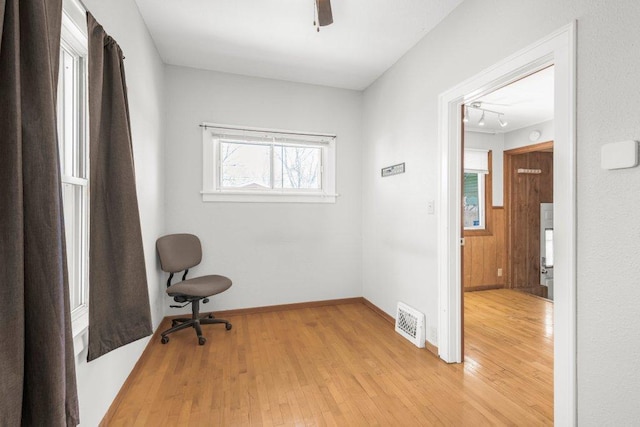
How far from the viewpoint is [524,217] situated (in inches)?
186

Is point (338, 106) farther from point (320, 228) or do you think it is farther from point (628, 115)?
point (628, 115)

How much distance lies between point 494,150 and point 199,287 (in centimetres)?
470

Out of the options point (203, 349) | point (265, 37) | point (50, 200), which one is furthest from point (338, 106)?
point (50, 200)

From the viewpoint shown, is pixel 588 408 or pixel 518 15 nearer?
pixel 588 408

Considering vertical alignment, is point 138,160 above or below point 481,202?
above

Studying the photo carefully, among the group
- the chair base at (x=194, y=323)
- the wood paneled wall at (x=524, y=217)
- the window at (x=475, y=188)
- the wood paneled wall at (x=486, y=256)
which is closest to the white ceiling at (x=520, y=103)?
the window at (x=475, y=188)

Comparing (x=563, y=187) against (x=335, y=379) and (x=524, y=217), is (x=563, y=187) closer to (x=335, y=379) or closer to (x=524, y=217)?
→ (x=335, y=379)

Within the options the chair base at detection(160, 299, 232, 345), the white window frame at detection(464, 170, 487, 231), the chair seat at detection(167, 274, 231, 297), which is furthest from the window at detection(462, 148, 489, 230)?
the chair base at detection(160, 299, 232, 345)

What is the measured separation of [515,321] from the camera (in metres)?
3.19

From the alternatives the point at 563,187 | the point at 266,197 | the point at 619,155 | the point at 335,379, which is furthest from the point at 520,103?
the point at 335,379

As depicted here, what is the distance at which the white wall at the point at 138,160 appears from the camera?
149 centimetres

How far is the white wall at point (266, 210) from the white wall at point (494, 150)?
209 cm

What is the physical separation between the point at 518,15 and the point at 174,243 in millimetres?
3189

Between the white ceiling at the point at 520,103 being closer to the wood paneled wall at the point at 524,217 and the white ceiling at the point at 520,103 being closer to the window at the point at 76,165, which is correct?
the wood paneled wall at the point at 524,217
